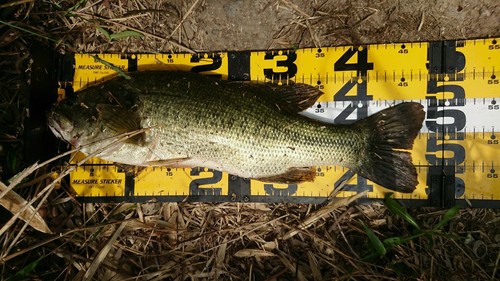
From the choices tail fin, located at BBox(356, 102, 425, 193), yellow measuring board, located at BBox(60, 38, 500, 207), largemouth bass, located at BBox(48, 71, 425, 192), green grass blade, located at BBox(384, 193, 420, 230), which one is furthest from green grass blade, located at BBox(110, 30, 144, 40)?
green grass blade, located at BBox(384, 193, 420, 230)

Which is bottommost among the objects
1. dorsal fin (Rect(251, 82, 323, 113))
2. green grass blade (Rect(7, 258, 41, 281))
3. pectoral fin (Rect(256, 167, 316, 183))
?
green grass blade (Rect(7, 258, 41, 281))

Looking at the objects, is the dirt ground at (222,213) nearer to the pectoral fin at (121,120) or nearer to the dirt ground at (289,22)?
the dirt ground at (289,22)

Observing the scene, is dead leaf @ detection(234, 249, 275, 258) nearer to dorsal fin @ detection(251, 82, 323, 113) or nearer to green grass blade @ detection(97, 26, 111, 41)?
dorsal fin @ detection(251, 82, 323, 113)

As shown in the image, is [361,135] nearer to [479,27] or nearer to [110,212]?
[479,27]

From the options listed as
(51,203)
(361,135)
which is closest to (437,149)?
(361,135)

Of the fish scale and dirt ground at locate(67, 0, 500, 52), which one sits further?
dirt ground at locate(67, 0, 500, 52)

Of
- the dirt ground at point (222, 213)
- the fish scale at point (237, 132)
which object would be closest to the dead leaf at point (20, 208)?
the dirt ground at point (222, 213)
